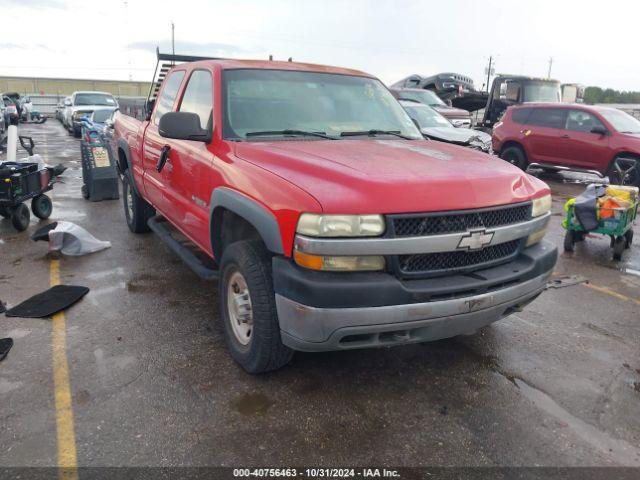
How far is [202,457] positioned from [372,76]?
3545mm

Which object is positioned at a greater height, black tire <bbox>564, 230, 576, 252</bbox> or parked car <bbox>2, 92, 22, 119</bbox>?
Answer: parked car <bbox>2, 92, 22, 119</bbox>

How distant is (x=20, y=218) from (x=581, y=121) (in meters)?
11.0

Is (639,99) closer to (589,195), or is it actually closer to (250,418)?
(589,195)

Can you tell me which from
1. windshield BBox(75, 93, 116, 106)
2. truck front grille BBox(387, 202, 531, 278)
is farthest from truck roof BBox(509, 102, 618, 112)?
windshield BBox(75, 93, 116, 106)

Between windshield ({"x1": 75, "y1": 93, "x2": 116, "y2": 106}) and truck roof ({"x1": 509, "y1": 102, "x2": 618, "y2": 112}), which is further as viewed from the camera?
windshield ({"x1": 75, "y1": 93, "x2": 116, "y2": 106})

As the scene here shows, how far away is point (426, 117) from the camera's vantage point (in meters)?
11.4

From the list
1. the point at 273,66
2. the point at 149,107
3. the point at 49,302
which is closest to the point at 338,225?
the point at 273,66

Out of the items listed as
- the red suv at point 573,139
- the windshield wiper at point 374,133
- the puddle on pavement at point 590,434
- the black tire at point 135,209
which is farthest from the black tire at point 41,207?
the red suv at point 573,139

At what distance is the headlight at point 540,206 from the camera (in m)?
3.30

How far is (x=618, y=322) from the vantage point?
14.2ft

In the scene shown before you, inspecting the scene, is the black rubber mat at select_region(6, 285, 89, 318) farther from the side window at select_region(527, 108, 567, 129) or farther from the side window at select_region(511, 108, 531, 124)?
the side window at select_region(511, 108, 531, 124)

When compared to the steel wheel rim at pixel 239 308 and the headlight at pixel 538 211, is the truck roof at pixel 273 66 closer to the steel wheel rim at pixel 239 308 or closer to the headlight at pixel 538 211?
the steel wheel rim at pixel 239 308

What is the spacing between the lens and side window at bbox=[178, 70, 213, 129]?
395 centimetres

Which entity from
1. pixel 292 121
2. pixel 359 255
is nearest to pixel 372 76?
pixel 292 121
